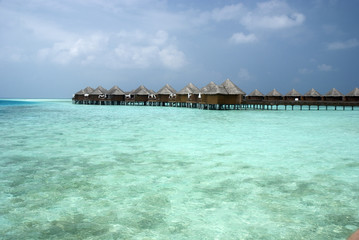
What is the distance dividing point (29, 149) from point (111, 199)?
5.10 metres

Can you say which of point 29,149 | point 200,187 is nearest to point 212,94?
point 29,149

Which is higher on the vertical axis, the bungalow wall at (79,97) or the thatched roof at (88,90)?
the thatched roof at (88,90)

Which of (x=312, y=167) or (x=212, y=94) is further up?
(x=212, y=94)

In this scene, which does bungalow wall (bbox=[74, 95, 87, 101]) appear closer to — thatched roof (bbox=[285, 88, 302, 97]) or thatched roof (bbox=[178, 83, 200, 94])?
thatched roof (bbox=[178, 83, 200, 94])

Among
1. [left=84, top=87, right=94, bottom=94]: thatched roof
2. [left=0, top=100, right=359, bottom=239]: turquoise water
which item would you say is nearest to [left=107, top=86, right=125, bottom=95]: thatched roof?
[left=84, top=87, right=94, bottom=94]: thatched roof

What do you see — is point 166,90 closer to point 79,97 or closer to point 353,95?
point 79,97

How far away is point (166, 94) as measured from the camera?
161ft

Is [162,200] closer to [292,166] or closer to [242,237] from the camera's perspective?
[242,237]

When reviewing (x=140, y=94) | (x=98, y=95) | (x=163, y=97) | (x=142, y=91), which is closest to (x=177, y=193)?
(x=163, y=97)

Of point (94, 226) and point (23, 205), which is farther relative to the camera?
point (23, 205)

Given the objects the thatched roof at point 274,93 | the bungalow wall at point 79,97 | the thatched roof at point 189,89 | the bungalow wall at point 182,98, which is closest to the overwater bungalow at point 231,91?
the thatched roof at point 189,89

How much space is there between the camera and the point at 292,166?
6441mm

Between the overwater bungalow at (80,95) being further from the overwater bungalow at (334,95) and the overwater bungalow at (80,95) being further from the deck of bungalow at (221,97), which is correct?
the overwater bungalow at (334,95)

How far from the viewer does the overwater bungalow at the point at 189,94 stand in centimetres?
4286
